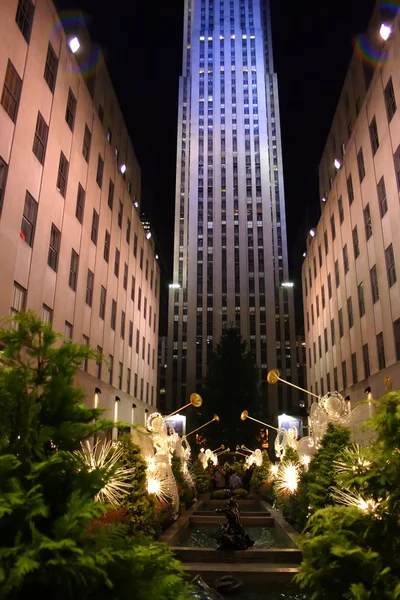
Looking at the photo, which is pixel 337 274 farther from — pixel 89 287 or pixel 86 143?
pixel 86 143

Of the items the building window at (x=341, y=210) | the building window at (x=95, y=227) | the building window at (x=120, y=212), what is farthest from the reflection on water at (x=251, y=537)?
the building window at (x=341, y=210)

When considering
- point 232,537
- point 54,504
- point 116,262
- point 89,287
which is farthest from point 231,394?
point 54,504

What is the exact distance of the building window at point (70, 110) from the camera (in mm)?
29156

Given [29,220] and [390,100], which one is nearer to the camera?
[29,220]

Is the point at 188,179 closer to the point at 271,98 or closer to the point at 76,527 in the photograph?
the point at 271,98

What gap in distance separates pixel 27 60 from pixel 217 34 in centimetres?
11992

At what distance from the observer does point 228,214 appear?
356 feet

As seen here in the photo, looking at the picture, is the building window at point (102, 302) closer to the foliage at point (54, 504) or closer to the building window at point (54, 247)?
the building window at point (54, 247)

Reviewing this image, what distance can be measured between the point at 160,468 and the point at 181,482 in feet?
26.3

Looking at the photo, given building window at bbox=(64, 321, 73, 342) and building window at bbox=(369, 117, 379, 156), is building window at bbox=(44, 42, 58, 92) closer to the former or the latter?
building window at bbox=(64, 321, 73, 342)

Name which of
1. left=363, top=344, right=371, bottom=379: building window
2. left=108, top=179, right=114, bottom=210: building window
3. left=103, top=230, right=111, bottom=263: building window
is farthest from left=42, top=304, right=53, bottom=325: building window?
left=363, top=344, right=371, bottom=379: building window

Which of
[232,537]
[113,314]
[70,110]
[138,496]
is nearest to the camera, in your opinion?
[138,496]

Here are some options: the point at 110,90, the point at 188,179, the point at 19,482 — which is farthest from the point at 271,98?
the point at 19,482

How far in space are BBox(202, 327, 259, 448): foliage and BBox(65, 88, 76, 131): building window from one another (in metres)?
45.0
